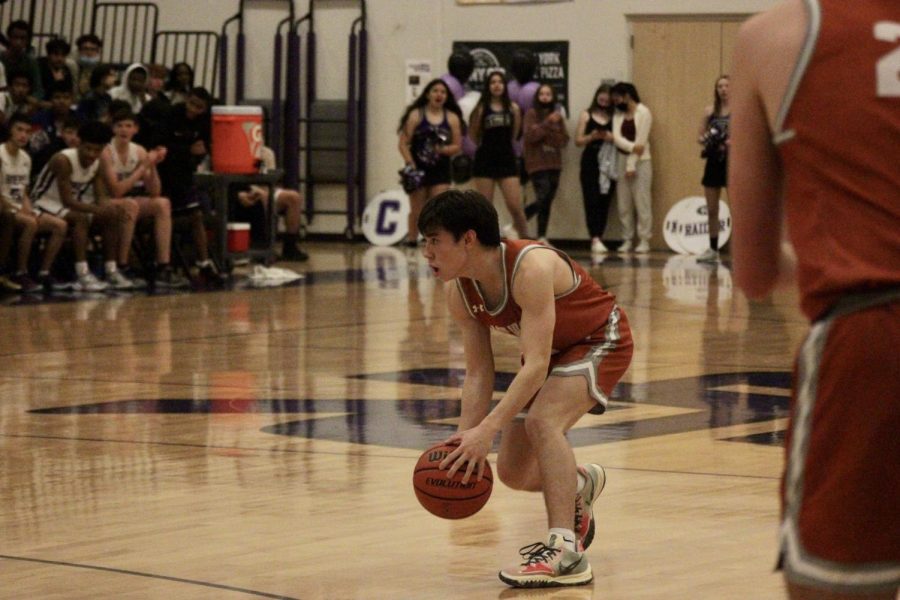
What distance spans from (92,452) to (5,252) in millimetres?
6416

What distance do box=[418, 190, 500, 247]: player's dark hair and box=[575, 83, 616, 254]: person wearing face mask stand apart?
1386cm

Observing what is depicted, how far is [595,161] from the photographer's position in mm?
18547

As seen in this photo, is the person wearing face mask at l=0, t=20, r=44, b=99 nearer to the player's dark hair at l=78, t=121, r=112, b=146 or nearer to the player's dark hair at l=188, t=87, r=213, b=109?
the player's dark hair at l=188, t=87, r=213, b=109

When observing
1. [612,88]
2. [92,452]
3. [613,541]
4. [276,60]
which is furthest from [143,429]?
[276,60]

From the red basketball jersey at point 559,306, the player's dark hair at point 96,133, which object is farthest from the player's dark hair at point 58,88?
the red basketball jersey at point 559,306

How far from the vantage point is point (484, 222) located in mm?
4371

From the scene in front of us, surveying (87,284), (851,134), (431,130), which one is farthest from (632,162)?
(851,134)

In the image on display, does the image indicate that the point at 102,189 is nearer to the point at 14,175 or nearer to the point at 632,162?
the point at 14,175

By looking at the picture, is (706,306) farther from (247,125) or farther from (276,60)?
(276,60)

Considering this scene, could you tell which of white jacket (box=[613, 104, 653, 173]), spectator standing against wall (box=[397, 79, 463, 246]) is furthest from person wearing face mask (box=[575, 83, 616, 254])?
spectator standing against wall (box=[397, 79, 463, 246])

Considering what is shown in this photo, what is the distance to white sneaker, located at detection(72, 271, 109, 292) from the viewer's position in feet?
41.9

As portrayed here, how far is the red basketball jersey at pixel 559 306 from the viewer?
175 inches

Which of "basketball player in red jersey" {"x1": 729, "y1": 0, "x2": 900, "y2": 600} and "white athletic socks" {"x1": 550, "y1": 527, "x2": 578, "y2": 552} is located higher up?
"basketball player in red jersey" {"x1": 729, "y1": 0, "x2": 900, "y2": 600}

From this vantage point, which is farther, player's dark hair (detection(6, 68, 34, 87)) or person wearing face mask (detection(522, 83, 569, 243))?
person wearing face mask (detection(522, 83, 569, 243))
